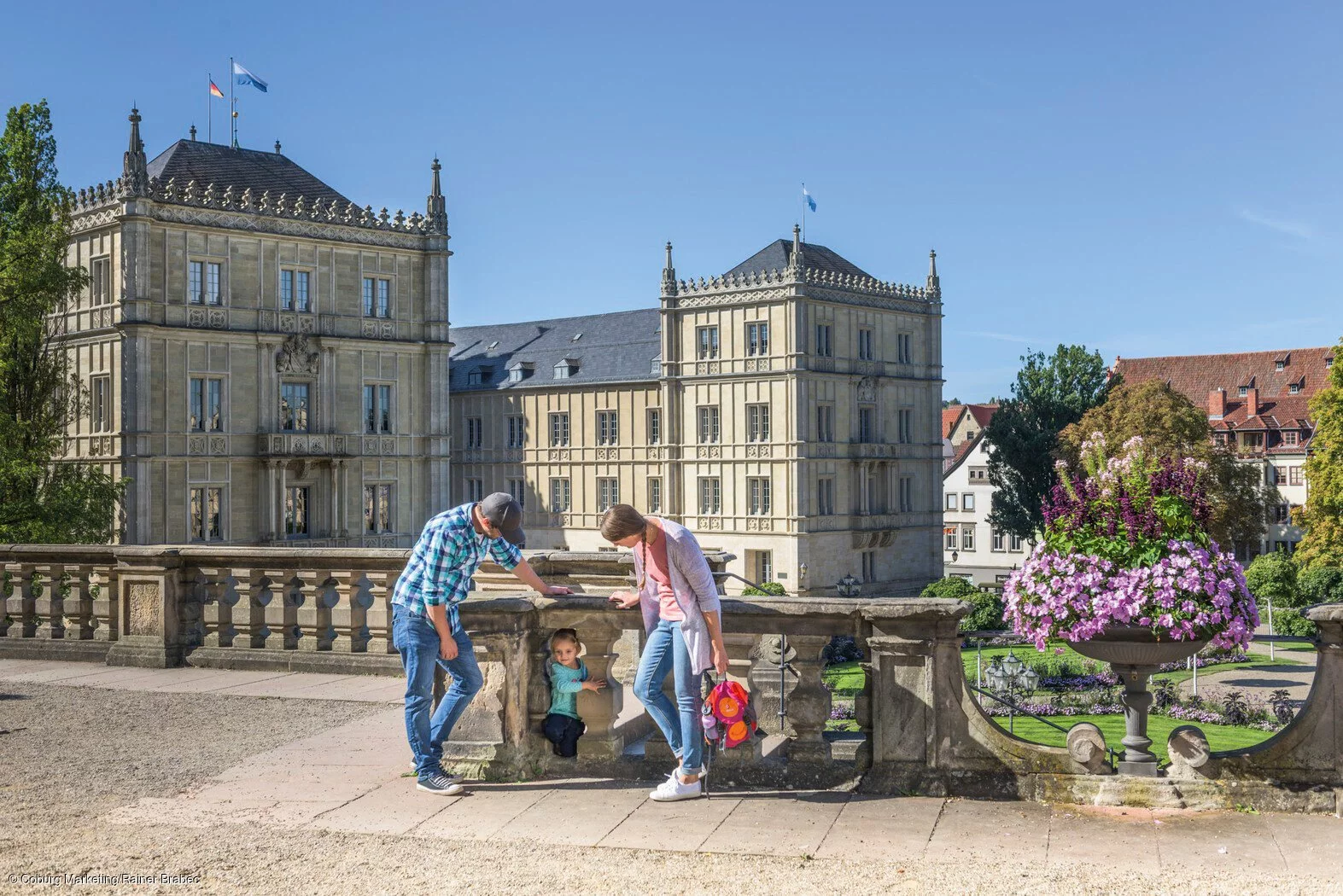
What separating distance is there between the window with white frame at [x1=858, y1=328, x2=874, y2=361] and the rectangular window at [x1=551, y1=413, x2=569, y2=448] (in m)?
15.6

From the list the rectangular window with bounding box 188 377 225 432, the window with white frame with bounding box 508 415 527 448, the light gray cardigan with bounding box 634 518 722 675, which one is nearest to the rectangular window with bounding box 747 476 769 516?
the window with white frame with bounding box 508 415 527 448

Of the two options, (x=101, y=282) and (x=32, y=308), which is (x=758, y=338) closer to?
(x=101, y=282)

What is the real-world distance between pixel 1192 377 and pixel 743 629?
296 ft

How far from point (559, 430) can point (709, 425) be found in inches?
360

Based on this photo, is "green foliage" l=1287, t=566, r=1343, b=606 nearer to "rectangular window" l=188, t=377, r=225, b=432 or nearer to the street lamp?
the street lamp

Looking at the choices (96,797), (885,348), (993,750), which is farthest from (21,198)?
(885,348)

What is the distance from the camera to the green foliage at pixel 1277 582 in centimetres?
5134

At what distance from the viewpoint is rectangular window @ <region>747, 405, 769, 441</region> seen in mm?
65438

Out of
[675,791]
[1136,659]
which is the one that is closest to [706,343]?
[675,791]

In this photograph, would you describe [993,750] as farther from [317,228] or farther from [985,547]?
[985,547]

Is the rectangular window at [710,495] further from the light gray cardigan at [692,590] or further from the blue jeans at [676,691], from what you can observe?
the light gray cardigan at [692,590]

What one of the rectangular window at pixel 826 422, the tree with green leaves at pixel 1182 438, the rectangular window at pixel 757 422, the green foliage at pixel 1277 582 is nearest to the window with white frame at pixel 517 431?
the rectangular window at pixel 757 422

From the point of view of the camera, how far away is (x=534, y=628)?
7.92 meters

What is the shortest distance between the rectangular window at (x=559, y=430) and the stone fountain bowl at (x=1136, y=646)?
64.9 metres
